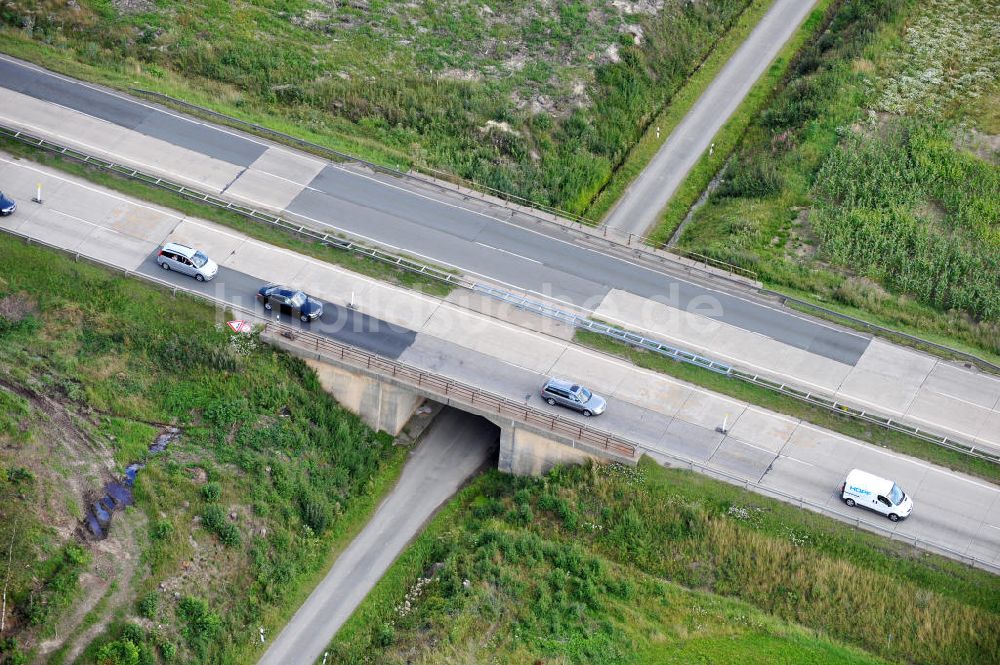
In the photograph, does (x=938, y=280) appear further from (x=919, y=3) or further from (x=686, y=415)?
(x=919, y=3)

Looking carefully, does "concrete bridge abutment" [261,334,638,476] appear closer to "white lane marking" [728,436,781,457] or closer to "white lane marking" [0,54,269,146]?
"white lane marking" [728,436,781,457]

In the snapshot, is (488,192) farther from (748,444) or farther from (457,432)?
(748,444)

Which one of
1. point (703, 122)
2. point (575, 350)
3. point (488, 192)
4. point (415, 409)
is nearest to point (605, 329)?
point (575, 350)

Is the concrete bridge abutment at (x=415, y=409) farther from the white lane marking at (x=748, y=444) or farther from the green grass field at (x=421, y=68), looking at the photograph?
the green grass field at (x=421, y=68)

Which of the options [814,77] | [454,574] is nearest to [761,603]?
[454,574]

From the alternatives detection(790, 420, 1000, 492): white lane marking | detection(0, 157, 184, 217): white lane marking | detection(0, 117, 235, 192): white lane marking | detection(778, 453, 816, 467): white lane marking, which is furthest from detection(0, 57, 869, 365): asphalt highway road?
detection(778, 453, 816, 467): white lane marking

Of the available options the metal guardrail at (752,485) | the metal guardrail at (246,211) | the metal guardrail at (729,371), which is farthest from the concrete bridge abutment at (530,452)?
the metal guardrail at (246,211)
